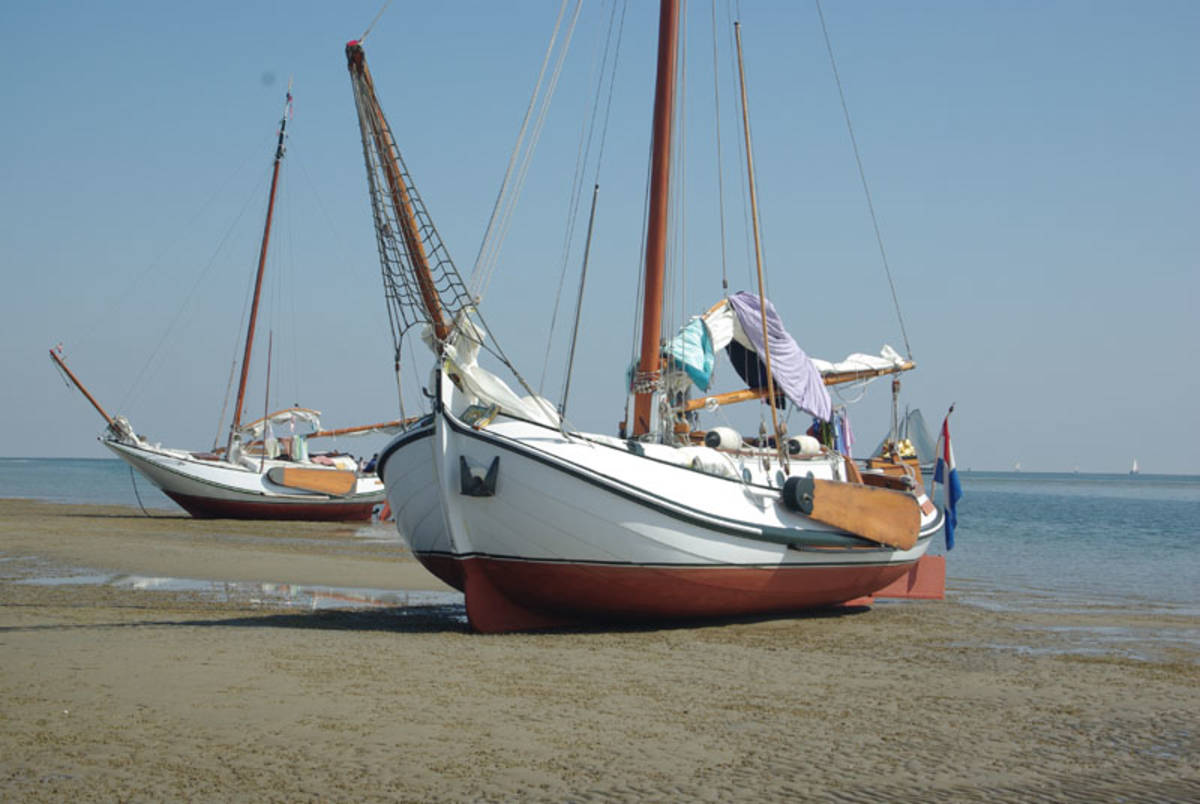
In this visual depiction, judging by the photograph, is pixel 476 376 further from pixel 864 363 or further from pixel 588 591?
pixel 864 363

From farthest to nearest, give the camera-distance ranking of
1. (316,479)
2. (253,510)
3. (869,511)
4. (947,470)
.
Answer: (316,479) → (253,510) → (947,470) → (869,511)

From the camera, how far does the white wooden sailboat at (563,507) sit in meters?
12.0

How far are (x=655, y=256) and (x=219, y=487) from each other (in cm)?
2554

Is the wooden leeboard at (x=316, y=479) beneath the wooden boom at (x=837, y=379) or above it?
beneath

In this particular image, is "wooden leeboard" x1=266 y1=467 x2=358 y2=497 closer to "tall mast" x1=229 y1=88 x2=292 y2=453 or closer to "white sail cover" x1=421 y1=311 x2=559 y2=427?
"tall mast" x1=229 y1=88 x2=292 y2=453

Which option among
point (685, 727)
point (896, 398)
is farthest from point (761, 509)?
point (896, 398)

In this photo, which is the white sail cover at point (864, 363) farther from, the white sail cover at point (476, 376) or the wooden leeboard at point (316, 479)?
the wooden leeboard at point (316, 479)

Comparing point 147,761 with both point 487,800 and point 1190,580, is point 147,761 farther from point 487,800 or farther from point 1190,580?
point 1190,580

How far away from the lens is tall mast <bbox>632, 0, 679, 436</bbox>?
16.2m

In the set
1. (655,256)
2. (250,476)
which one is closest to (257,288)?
(250,476)

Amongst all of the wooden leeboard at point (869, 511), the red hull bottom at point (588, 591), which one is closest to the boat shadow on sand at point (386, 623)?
the red hull bottom at point (588, 591)

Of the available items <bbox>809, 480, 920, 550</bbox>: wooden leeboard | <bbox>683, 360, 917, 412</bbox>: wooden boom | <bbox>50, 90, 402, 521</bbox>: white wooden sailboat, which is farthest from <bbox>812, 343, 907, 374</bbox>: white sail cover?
<bbox>50, 90, 402, 521</bbox>: white wooden sailboat

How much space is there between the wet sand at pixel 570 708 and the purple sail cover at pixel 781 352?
695 cm

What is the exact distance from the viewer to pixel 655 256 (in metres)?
16.3
